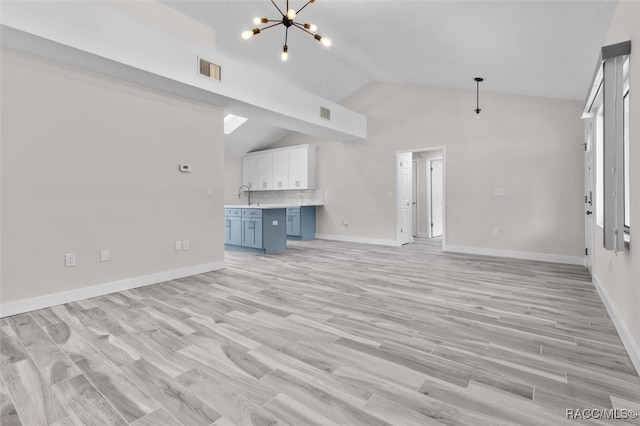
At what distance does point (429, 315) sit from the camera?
Result: 2771 millimetres

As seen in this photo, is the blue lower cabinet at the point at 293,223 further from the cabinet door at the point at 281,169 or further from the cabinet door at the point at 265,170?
the cabinet door at the point at 265,170

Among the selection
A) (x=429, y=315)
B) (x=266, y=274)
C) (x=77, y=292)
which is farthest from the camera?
(x=266, y=274)

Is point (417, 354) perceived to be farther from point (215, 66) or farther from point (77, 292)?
point (215, 66)

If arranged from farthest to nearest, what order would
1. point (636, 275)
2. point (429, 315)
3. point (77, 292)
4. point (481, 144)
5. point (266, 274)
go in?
point (481, 144) → point (266, 274) → point (77, 292) → point (429, 315) → point (636, 275)

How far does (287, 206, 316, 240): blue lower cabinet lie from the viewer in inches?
308

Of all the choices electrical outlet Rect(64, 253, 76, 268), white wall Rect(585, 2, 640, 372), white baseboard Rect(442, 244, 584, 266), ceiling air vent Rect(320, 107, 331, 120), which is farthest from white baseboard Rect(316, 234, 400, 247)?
electrical outlet Rect(64, 253, 76, 268)

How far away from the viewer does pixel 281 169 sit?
8.44 meters

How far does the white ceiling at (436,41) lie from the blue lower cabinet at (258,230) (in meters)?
2.66

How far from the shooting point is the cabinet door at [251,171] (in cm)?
895

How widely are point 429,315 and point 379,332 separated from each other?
612mm

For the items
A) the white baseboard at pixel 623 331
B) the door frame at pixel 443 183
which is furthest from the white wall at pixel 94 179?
the white baseboard at pixel 623 331

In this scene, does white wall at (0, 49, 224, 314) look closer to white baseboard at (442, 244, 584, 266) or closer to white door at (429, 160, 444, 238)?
white baseboard at (442, 244, 584, 266)

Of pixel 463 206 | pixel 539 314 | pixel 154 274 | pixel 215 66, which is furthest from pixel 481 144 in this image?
pixel 154 274

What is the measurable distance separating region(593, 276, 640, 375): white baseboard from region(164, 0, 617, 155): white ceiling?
8.00 feet
